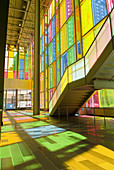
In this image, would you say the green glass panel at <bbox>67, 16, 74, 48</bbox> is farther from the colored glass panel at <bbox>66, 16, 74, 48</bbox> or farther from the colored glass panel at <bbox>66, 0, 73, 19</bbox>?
the colored glass panel at <bbox>66, 0, 73, 19</bbox>

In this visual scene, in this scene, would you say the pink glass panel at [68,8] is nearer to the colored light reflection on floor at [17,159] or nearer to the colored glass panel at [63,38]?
the colored glass panel at [63,38]

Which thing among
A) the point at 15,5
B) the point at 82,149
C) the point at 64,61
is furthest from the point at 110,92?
the point at 15,5

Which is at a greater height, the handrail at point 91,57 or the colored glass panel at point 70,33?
the colored glass panel at point 70,33

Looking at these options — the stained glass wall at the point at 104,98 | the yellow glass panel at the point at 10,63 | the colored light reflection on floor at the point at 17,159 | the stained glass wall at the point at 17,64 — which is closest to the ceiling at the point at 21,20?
the stained glass wall at the point at 17,64

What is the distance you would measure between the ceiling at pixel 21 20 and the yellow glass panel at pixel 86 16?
37.6ft

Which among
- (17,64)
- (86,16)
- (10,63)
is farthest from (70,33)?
(10,63)

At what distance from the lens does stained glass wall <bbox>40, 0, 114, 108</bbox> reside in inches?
486

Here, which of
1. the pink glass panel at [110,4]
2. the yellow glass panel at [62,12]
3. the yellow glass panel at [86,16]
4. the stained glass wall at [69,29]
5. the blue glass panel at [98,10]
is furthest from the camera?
the yellow glass panel at [62,12]

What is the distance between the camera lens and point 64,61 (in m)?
17.5

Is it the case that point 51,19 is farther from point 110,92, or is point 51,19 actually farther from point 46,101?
point 110,92

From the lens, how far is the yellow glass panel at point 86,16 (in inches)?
506

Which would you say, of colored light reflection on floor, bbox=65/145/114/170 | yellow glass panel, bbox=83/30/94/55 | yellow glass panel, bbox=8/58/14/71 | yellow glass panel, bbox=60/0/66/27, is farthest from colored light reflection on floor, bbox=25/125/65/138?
yellow glass panel, bbox=8/58/14/71

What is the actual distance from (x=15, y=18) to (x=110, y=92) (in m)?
22.7

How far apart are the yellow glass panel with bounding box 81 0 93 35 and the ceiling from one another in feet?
37.6
